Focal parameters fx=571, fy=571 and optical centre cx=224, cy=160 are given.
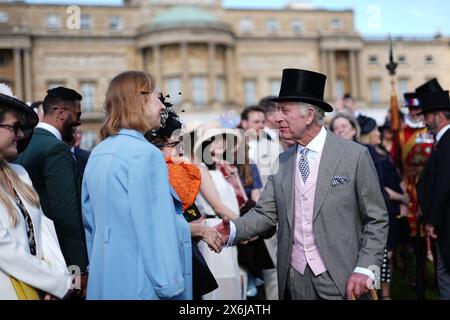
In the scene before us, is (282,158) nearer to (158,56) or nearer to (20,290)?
(20,290)

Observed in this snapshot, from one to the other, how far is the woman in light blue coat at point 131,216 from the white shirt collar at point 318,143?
1.42 meters

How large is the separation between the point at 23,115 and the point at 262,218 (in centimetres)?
202

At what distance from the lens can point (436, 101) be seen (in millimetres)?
6707

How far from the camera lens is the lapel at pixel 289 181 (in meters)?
4.38

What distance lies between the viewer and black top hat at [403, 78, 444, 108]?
7417 mm

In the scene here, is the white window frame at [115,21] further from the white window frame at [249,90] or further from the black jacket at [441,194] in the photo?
the black jacket at [441,194]

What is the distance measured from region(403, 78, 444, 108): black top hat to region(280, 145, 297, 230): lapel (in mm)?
3290

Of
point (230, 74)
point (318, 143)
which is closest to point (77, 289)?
point (318, 143)

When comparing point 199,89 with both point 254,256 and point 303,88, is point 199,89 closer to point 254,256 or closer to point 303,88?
point 254,256

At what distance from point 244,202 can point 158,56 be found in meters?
44.2

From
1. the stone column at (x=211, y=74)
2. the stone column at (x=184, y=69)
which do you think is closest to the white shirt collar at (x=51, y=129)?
the stone column at (x=184, y=69)

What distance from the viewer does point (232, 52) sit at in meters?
52.2

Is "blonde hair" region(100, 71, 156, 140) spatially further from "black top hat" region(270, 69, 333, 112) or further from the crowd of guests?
"black top hat" region(270, 69, 333, 112)

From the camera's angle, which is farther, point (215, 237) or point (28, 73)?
point (28, 73)
